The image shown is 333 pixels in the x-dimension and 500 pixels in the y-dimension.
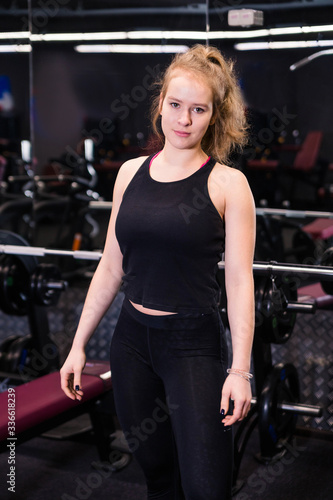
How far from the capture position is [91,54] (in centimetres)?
511

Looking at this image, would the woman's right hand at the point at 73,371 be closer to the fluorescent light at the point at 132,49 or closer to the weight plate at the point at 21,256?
the weight plate at the point at 21,256

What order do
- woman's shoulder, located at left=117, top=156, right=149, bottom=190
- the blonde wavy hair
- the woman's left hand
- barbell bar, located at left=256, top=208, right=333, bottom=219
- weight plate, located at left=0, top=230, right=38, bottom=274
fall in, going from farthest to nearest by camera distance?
barbell bar, located at left=256, top=208, right=333, bottom=219, weight plate, located at left=0, top=230, right=38, bottom=274, woman's shoulder, located at left=117, top=156, right=149, bottom=190, the blonde wavy hair, the woman's left hand

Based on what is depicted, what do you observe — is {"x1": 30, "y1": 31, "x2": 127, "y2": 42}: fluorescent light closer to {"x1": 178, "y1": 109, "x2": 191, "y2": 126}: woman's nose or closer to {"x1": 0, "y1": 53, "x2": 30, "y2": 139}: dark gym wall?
{"x1": 0, "y1": 53, "x2": 30, "y2": 139}: dark gym wall

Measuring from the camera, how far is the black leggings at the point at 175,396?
1490mm

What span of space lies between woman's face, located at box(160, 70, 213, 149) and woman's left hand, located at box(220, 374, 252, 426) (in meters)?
0.58

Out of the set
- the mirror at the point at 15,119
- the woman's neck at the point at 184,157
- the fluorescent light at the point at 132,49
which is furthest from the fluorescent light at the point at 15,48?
the woman's neck at the point at 184,157

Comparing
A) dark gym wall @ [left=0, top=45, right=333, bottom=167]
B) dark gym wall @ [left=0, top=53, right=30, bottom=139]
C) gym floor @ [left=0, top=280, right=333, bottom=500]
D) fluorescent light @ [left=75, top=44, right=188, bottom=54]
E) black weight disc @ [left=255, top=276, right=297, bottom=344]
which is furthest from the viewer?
dark gym wall @ [left=0, top=53, right=30, bottom=139]

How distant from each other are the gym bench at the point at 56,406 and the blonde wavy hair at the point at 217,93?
4.28 ft

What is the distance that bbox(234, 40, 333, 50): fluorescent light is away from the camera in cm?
391

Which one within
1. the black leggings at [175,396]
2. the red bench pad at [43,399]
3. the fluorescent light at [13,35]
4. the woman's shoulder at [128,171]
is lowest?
the red bench pad at [43,399]

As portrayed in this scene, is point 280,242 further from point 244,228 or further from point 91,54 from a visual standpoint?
point 244,228

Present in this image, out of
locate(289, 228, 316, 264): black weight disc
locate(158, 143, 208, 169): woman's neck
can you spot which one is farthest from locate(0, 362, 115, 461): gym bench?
locate(289, 228, 316, 264): black weight disc

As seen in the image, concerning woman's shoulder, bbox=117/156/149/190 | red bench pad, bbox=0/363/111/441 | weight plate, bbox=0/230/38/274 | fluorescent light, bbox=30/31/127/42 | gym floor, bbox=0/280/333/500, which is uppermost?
fluorescent light, bbox=30/31/127/42

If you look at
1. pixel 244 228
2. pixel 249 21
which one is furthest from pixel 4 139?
pixel 244 228
